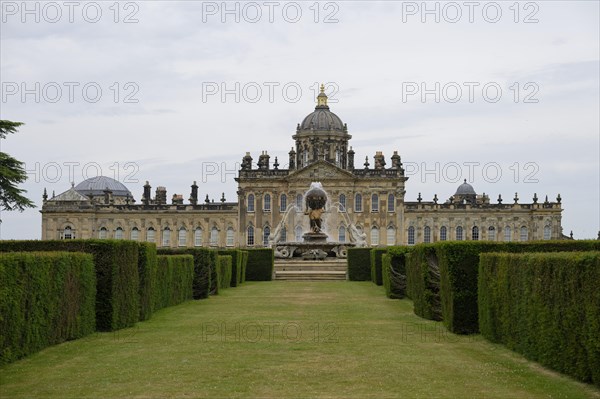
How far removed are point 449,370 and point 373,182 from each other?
65378mm

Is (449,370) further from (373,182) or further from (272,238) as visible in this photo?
(373,182)

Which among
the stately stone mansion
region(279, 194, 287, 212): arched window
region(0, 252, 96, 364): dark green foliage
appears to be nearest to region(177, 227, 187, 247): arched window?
the stately stone mansion

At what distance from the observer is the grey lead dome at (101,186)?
9550 cm

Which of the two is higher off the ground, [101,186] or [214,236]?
[101,186]

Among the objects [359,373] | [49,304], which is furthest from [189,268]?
[359,373]

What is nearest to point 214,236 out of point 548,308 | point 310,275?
point 310,275

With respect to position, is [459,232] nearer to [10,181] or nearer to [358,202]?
[358,202]

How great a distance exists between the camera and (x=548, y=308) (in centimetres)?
→ 1030

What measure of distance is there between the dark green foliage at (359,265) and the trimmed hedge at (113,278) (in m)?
19.9

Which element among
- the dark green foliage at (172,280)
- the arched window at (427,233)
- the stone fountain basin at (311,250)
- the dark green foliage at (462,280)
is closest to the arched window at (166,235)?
the arched window at (427,233)

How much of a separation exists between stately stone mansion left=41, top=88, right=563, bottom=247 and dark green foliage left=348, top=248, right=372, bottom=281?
3509 centimetres

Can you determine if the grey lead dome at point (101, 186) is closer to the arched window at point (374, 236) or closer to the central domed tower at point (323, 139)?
the central domed tower at point (323, 139)

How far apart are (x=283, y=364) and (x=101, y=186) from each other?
8866cm

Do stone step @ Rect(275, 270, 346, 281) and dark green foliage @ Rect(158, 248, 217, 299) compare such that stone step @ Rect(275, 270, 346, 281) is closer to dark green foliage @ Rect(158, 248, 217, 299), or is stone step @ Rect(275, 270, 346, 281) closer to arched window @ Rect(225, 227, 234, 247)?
dark green foliage @ Rect(158, 248, 217, 299)
